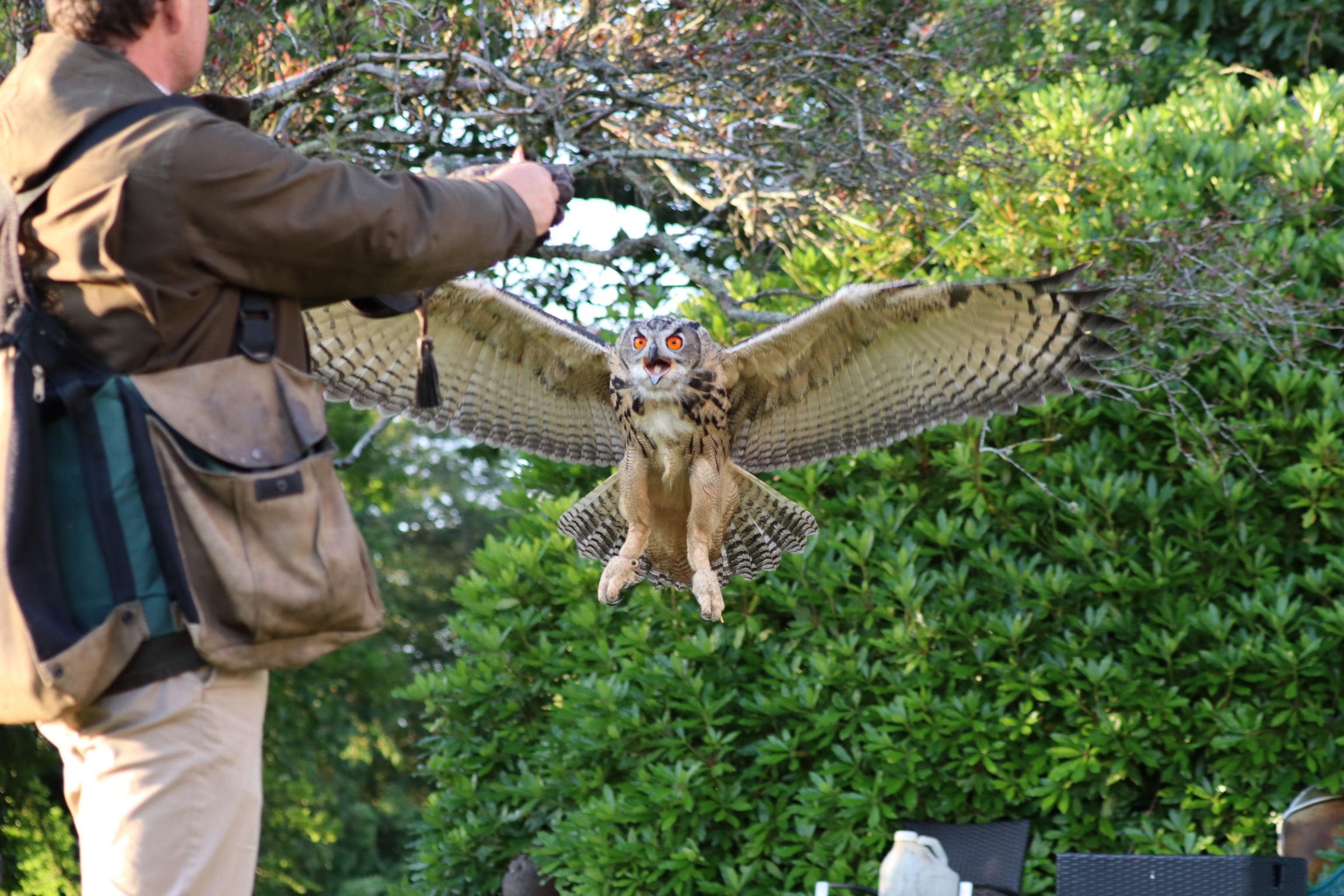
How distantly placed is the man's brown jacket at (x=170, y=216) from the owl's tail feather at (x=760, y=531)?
104 inches

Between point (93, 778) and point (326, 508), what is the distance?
1.42ft

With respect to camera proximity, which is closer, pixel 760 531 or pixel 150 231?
pixel 150 231

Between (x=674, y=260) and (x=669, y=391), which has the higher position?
(x=674, y=260)

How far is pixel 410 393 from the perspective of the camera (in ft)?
14.6

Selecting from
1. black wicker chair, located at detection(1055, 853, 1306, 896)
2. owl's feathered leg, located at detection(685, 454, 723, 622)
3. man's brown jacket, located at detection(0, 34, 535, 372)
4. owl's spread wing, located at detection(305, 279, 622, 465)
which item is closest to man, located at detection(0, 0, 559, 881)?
man's brown jacket, located at detection(0, 34, 535, 372)

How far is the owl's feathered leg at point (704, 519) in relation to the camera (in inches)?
147

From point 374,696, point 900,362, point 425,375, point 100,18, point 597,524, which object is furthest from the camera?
point 374,696

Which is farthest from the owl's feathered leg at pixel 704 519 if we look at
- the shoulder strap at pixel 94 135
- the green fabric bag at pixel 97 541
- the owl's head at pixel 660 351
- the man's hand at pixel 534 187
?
the shoulder strap at pixel 94 135

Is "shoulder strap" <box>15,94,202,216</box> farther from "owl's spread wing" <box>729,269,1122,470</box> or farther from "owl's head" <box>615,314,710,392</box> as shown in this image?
"owl's spread wing" <box>729,269,1122,470</box>

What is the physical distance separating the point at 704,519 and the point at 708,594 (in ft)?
1.14

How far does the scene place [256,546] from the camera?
1731mm

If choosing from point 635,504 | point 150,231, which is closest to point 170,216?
point 150,231

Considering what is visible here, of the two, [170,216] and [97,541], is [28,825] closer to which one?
[97,541]

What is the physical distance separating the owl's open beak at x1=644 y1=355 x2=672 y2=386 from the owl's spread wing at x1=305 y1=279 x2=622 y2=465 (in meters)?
0.44
